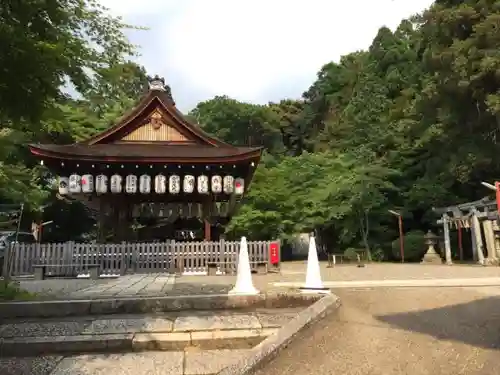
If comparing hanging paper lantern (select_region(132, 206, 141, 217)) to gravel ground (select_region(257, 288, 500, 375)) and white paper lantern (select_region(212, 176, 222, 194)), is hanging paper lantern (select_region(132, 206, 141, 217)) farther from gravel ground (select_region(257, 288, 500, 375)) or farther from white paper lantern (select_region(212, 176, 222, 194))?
gravel ground (select_region(257, 288, 500, 375))

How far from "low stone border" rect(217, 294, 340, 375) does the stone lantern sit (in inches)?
739

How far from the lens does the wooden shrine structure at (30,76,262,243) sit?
50.5ft

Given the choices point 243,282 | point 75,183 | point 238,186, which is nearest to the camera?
point 243,282

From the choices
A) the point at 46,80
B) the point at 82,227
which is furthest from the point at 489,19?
the point at 82,227

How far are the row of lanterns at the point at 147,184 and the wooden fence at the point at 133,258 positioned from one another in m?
2.07

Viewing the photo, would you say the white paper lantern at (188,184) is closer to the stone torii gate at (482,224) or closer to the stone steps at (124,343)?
the stone steps at (124,343)

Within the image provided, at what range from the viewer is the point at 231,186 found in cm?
1612

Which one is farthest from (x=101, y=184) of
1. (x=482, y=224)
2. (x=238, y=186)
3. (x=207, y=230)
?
(x=482, y=224)

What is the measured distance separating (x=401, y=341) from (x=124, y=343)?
10.7ft

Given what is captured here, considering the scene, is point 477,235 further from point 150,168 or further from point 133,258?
point 133,258

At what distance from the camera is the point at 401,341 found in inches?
194

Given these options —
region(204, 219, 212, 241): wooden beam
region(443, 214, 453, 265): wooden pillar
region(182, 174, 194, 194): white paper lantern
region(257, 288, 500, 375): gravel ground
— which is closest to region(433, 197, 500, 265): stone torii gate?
region(443, 214, 453, 265): wooden pillar

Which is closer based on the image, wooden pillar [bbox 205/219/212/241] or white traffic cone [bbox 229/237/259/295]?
white traffic cone [bbox 229/237/259/295]

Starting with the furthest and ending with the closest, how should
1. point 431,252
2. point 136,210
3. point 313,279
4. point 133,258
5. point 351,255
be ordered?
point 351,255 → point 431,252 → point 136,210 → point 133,258 → point 313,279
